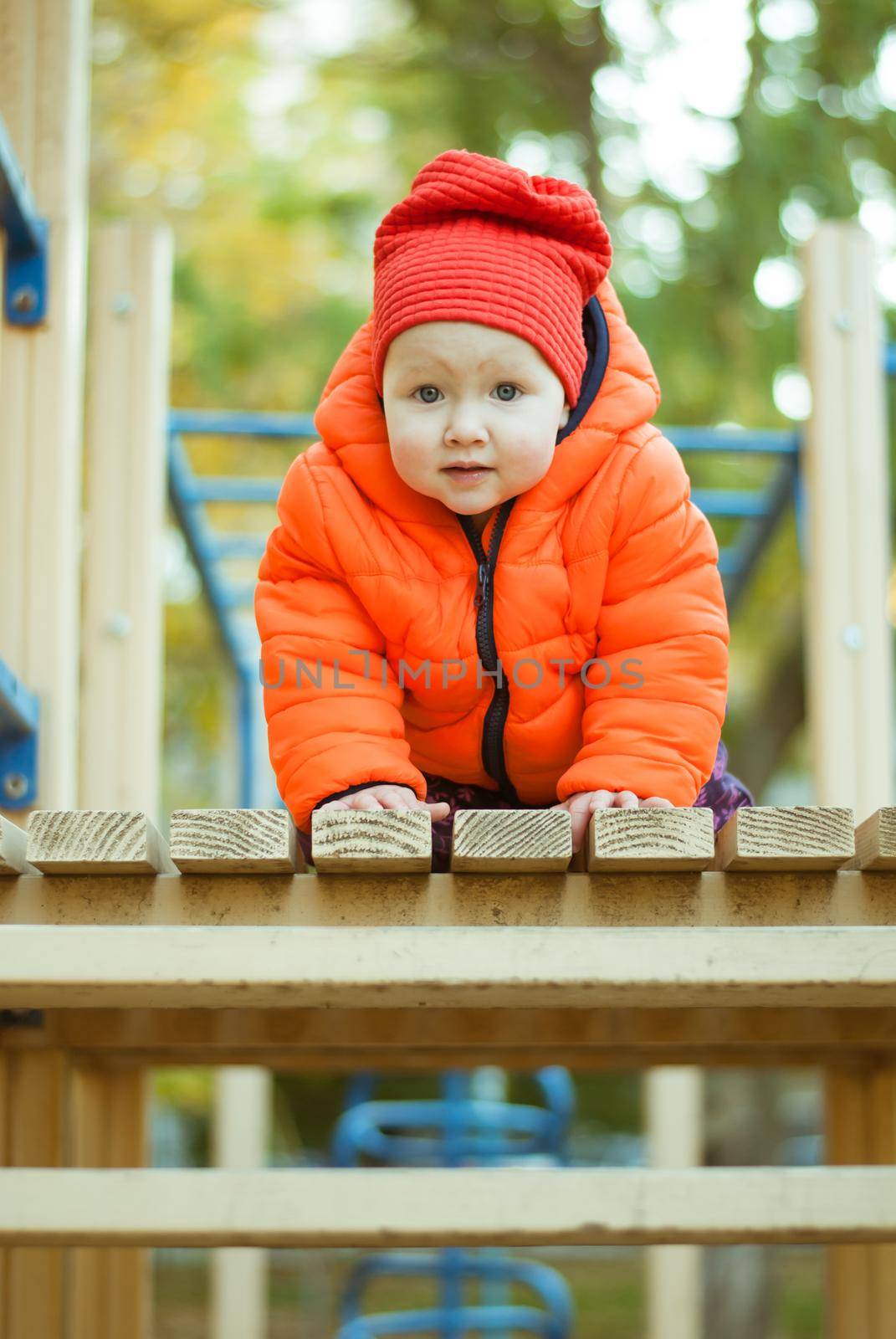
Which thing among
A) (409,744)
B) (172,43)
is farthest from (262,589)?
(172,43)

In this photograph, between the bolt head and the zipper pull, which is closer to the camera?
the zipper pull

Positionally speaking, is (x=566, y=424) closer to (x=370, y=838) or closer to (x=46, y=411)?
(x=370, y=838)

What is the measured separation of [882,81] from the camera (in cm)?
654

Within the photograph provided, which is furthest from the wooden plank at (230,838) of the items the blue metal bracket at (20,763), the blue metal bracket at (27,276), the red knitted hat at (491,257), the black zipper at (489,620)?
the blue metal bracket at (27,276)

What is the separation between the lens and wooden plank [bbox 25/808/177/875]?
5.19 feet

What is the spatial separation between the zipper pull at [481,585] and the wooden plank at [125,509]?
1314 mm

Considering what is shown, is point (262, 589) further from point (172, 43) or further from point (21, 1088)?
A: point (172, 43)

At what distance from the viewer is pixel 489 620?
2.03 metres

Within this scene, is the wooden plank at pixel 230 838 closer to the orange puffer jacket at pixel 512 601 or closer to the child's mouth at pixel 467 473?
the orange puffer jacket at pixel 512 601

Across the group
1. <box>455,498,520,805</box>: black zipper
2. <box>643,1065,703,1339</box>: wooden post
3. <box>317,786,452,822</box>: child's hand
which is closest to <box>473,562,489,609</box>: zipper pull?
<box>455,498,520,805</box>: black zipper

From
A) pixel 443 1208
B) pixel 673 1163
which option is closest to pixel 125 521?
pixel 443 1208

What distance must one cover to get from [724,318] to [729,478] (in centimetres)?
65

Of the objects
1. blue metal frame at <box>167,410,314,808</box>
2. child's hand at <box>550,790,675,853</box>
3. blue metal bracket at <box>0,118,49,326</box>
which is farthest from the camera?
blue metal frame at <box>167,410,314,808</box>

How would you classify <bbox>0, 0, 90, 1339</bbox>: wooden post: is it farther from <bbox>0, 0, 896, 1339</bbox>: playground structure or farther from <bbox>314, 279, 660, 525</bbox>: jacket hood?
<bbox>314, 279, 660, 525</bbox>: jacket hood
